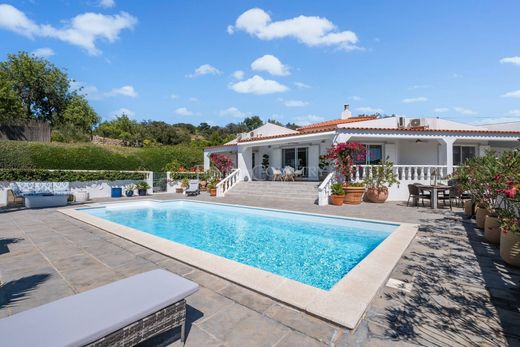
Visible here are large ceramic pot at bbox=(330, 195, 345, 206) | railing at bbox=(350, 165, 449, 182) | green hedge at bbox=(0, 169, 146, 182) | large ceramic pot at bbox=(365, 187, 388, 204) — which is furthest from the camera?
green hedge at bbox=(0, 169, 146, 182)

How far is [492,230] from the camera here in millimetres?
5820

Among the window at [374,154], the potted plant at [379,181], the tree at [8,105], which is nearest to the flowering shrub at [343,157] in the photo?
the potted plant at [379,181]

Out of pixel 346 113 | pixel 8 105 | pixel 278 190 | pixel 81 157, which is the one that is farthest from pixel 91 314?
pixel 8 105

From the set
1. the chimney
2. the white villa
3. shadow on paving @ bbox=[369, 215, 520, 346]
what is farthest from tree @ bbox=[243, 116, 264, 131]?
shadow on paving @ bbox=[369, 215, 520, 346]

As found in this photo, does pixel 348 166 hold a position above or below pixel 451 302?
above

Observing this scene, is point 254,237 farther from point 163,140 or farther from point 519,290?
point 163,140

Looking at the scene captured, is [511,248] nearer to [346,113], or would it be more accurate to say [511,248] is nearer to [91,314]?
[91,314]

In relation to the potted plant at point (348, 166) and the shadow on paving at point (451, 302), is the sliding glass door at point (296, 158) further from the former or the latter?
the shadow on paving at point (451, 302)

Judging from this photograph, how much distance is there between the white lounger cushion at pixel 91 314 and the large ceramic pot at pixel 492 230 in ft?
21.4

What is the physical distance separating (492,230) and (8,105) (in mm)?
36969

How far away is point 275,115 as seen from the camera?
62688 mm

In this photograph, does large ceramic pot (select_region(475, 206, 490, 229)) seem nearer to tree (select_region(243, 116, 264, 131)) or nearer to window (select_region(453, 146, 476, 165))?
window (select_region(453, 146, 476, 165))

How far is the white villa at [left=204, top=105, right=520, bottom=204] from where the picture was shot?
14.3 m

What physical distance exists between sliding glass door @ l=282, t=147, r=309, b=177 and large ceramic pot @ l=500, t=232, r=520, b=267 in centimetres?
1498
